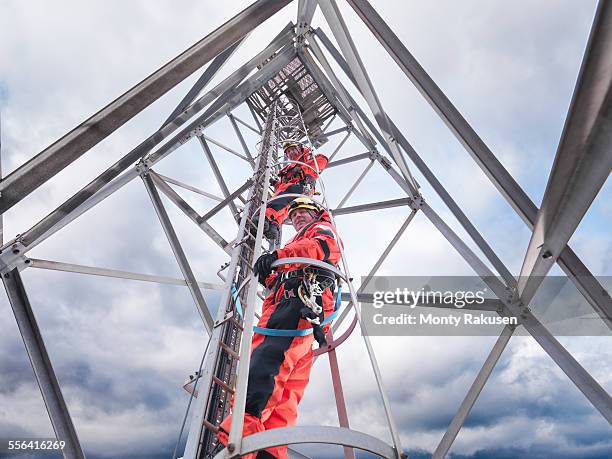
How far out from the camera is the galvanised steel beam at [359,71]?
167 inches

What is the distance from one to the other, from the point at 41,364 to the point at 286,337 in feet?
7.25

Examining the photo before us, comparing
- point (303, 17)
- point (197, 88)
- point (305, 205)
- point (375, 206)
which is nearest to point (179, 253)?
point (305, 205)

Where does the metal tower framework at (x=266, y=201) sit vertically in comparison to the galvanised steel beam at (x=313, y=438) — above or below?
above

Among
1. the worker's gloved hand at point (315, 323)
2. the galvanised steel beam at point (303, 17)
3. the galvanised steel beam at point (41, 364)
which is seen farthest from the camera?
the galvanised steel beam at point (303, 17)

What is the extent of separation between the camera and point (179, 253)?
480 cm

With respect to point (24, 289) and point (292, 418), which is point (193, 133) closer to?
point (24, 289)

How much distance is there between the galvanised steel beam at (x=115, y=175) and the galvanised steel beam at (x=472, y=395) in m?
4.07

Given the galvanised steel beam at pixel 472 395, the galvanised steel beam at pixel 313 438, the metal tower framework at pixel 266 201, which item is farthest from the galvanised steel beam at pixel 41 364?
the galvanised steel beam at pixel 472 395

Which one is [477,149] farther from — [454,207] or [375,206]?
[375,206]

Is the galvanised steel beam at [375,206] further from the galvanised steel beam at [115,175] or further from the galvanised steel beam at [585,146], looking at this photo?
the galvanised steel beam at [585,146]

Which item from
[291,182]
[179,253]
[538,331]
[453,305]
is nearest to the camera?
[538,331]

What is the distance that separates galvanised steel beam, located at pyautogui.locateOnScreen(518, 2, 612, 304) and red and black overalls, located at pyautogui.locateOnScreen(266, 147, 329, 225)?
3190 millimetres

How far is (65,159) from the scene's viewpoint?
82.5 inches

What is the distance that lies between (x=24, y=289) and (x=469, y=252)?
4658 mm
